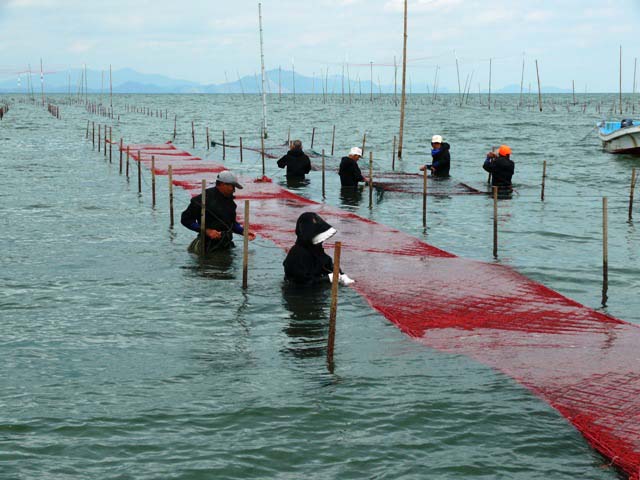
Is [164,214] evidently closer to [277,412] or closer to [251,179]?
[251,179]

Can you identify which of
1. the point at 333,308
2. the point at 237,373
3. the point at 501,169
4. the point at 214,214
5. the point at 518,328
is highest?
the point at 501,169

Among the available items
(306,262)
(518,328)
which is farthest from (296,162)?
(518,328)

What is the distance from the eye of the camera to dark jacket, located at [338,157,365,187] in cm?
2269

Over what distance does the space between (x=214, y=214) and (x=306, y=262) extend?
258 cm

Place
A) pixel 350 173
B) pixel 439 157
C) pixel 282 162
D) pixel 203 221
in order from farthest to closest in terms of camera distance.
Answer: pixel 439 157
pixel 282 162
pixel 350 173
pixel 203 221

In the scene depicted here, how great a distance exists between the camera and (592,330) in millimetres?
9656

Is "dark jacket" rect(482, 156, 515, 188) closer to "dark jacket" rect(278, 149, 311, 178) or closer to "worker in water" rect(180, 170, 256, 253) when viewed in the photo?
"dark jacket" rect(278, 149, 311, 178)

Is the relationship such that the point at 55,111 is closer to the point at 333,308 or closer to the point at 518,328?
the point at 518,328

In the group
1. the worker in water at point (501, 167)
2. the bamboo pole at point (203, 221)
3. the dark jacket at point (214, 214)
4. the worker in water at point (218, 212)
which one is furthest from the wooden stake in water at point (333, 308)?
the worker in water at point (501, 167)

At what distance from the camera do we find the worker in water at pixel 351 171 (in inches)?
881

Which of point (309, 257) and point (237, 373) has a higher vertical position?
point (309, 257)

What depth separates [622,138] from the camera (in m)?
37.8

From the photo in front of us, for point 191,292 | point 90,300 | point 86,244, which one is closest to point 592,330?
point 191,292

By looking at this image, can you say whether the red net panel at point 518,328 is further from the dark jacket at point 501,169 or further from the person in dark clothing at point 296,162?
the person in dark clothing at point 296,162
